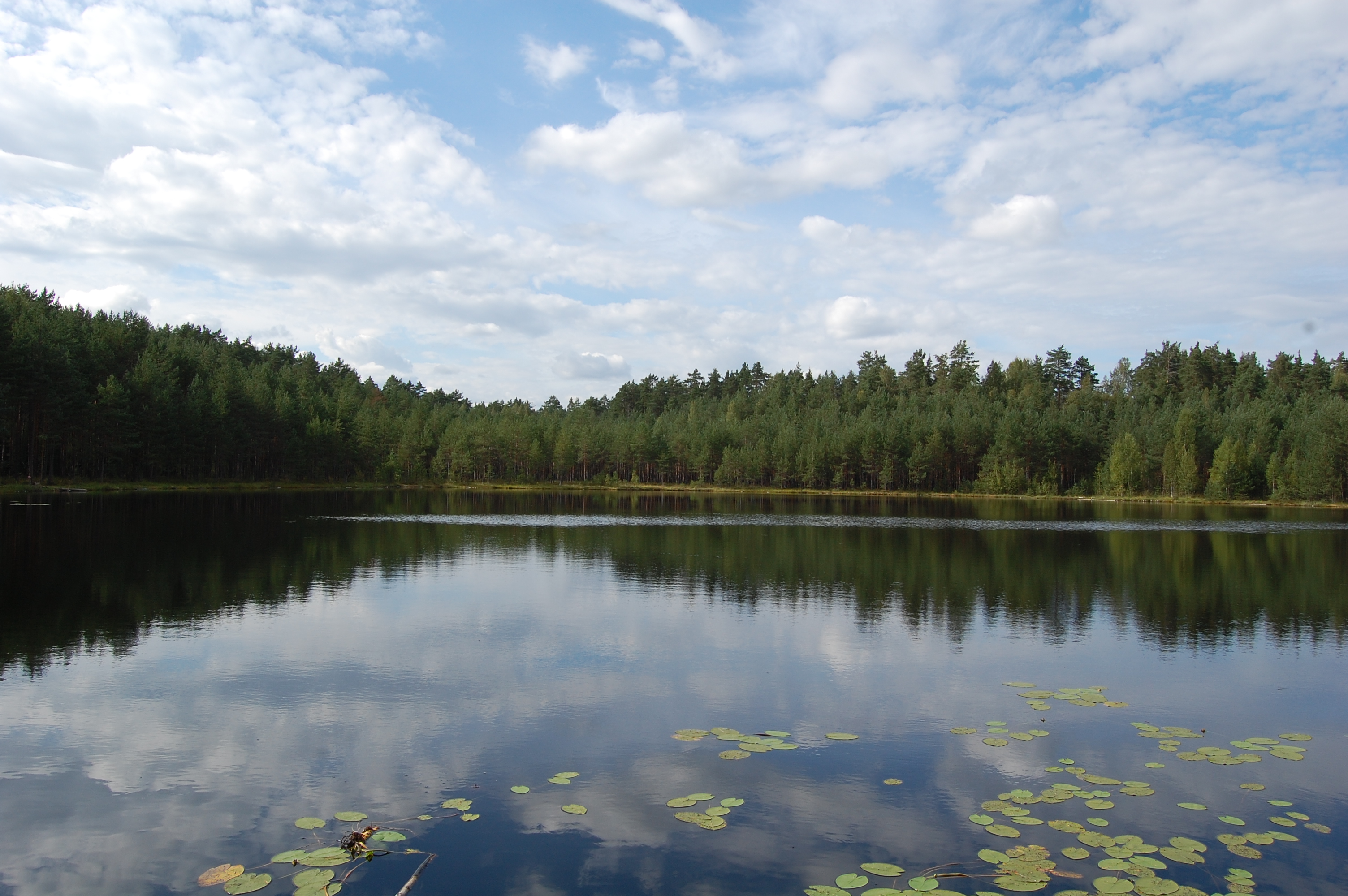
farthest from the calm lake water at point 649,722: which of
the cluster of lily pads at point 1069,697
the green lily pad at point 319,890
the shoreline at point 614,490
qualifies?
the shoreline at point 614,490

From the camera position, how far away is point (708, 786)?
1070 centimetres

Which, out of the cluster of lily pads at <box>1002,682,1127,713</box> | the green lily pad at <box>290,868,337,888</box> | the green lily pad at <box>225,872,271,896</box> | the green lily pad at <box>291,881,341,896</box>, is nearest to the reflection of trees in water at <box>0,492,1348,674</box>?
the cluster of lily pads at <box>1002,682,1127,713</box>

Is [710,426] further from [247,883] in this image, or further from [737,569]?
[247,883]

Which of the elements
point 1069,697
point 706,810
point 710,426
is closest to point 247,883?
point 706,810

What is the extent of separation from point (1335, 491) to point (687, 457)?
83.4m

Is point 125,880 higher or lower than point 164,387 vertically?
lower

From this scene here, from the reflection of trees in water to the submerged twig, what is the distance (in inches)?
422

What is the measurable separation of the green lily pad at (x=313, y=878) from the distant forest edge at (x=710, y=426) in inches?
2589

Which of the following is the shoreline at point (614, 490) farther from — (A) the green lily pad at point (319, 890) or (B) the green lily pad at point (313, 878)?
(A) the green lily pad at point (319, 890)

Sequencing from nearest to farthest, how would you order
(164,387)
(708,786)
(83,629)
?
(708,786), (83,629), (164,387)

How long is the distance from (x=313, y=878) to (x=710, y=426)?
5356 inches

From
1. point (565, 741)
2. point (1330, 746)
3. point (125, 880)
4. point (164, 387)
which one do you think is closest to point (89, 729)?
point (125, 880)

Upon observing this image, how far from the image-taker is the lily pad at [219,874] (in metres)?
8.07

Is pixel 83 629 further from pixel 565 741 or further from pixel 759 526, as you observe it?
pixel 759 526
